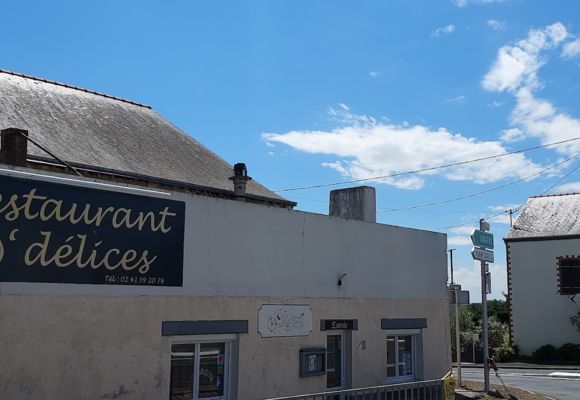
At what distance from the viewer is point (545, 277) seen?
1334 inches

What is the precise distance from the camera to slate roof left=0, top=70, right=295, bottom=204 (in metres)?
16.3

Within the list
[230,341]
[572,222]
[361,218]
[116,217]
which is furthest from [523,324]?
[116,217]

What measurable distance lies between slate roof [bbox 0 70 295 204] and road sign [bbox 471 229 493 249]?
717cm

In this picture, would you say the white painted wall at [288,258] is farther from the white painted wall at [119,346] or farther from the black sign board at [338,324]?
the black sign board at [338,324]

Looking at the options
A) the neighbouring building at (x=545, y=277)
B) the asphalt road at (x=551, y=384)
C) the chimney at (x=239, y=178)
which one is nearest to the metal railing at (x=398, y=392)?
the chimney at (x=239, y=178)

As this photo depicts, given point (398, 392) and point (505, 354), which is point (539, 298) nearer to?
point (505, 354)

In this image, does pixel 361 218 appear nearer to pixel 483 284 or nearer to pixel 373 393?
pixel 483 284

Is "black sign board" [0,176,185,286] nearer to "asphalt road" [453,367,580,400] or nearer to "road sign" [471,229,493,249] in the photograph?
"road sign" [471,229,493,249]

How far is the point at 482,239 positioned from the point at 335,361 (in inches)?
219

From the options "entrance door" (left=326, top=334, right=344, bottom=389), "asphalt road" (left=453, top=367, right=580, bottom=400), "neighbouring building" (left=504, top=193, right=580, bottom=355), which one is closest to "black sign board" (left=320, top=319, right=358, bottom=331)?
"entrance door" (left=326, top=334, right=344, bottom=389)

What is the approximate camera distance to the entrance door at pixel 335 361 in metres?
12.2

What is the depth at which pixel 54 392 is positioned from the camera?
7832 mm

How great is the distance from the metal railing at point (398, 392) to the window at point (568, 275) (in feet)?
84.1

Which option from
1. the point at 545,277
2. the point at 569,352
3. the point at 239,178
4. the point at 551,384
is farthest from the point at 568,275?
the point at 239,178
